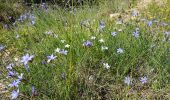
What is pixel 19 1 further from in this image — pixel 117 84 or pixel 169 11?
pixel 117 84

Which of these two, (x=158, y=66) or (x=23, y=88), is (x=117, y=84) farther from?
(x=23, y=88)

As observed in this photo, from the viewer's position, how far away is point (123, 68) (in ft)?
9.22

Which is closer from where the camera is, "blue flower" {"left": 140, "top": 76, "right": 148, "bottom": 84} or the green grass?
the green grass

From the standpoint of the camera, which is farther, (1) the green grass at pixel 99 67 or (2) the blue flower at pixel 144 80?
(2) the blue flower at pixel 144 80

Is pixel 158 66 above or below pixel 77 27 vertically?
below

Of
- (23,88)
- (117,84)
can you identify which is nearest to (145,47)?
(117,84)

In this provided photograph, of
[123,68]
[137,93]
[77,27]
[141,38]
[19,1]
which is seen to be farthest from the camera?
[19,1]

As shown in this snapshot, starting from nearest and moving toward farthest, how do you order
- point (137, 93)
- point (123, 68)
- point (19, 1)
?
point (137, 93) < point (123, 68) < point (19, 1)

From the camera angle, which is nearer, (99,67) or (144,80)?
(144,80)

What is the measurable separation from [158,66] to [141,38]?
0.42m

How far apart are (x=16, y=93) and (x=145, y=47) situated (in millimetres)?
1382

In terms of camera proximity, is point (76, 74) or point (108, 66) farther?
point (108, 66)

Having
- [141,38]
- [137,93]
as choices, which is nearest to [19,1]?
[141,38]

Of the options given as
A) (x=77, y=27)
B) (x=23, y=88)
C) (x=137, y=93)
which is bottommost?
(x=137, y=93)
